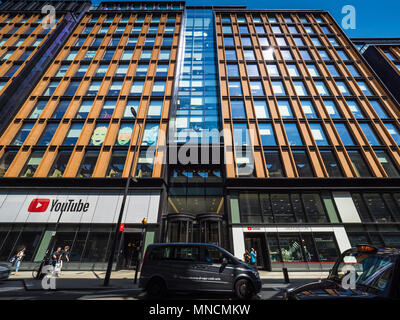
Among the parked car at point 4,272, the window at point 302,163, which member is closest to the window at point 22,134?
the parked car at point 4,272

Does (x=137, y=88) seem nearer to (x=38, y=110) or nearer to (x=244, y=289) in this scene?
(x=38, y=110)

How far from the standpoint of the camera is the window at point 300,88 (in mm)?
21312

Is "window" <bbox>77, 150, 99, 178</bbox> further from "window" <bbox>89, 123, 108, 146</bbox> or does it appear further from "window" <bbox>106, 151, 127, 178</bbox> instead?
"window" <bbox>106, 151, 127, 178</bbox>

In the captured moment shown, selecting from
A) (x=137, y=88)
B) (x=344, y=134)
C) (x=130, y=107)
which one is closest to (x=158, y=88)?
(x=137, y=88)

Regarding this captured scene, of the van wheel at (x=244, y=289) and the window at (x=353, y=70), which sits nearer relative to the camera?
the van wheel at (x=244, y=289)

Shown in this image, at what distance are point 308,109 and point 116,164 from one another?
2251 centimetres

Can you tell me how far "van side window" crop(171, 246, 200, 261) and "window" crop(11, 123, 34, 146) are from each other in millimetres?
21137

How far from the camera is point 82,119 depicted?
1898cm

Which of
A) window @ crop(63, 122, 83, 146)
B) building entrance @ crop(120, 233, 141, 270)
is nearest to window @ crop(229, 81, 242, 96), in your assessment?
window @ crop(63, 122, 83, 146)

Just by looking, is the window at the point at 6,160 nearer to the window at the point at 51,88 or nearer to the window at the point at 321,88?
the window at the point at 51,88

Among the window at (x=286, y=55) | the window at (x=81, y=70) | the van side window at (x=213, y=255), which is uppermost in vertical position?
the window at (x=286, y=55)

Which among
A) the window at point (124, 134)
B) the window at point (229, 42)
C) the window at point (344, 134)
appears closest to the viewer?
the window at point (124, 134)

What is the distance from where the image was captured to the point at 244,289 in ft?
21.0

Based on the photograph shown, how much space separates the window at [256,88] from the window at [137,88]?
14357 mm
